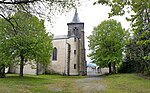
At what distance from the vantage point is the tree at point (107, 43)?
45.0m

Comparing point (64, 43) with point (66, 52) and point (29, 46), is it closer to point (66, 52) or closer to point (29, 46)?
point (66, 52)

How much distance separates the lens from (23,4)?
10789 mm

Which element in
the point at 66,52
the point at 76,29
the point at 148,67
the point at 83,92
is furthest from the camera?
the point at 76,29

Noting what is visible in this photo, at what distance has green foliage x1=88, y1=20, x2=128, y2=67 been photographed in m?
45.1

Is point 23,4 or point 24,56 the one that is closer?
point 23,4

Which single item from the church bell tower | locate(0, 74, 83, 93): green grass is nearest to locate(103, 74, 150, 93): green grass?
locate(0, 74, 83, 93): green grass

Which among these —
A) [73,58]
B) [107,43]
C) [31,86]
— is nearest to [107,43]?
[107,43]

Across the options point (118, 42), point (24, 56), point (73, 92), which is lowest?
point (73, 92)

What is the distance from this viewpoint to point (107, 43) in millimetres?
46312

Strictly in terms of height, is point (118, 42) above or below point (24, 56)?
above

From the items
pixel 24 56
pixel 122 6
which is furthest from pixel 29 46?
pixel 122 6

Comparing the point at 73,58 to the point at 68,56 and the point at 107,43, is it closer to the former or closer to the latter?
the point at 68,56

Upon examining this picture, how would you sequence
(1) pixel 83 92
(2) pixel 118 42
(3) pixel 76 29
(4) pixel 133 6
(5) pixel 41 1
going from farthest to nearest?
(3) pixel 76 29 → (2) pixel 118 42 → (1) pixel 83 92 → (5) pixel 41 1 → (4) pixel 133 6

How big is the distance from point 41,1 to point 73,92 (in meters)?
8.28
